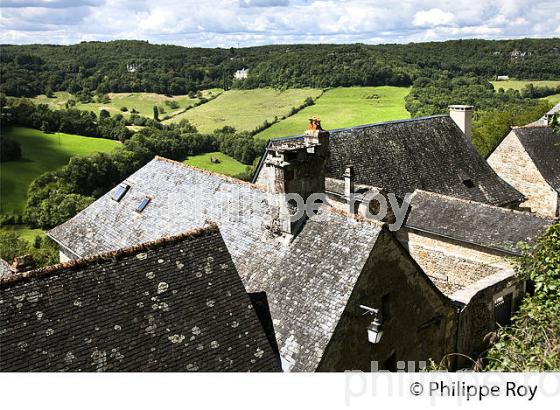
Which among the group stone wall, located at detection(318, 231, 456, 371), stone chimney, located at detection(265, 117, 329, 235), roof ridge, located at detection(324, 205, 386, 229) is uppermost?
stone chimney, located at detection(265, 117, 329, 235)

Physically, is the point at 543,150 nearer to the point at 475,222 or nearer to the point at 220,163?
the point at 475,222

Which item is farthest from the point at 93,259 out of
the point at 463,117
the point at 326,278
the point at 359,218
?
the point at 463,117

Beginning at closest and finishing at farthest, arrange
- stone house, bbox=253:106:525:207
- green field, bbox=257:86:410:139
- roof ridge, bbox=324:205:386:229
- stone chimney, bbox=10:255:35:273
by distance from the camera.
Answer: roof ridge, bbox=324:205:386:229 → stone chimney, bbox=10:255:35:273 → stone house, bbox=253:106:525:207 → green field, bbox=257:86:410:139

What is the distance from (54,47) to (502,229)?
46.0m

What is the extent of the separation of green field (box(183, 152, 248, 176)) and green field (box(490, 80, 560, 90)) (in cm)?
2976

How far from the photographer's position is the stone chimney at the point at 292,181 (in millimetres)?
10625

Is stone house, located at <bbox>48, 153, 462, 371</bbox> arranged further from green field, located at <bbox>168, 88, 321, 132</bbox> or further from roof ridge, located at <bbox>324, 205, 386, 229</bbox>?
green field, located at <bbox>168, 88, 321, 132</bbox>

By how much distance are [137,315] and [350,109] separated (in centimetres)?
5143

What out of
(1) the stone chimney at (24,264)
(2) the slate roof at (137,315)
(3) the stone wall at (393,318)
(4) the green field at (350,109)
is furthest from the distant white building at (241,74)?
(2) the slate roof at (137,315)

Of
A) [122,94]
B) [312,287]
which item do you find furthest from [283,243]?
[122,94]

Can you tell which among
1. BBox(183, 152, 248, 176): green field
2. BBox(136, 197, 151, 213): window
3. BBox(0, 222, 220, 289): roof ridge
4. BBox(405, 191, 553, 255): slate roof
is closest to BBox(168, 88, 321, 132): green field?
BBox(183, 152, 248, 176): green field

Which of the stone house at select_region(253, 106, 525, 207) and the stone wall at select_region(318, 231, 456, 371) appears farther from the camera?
the stone house at select_region(253, 106, 525, 207)

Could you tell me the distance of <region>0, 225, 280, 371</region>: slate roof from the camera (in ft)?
22.5
